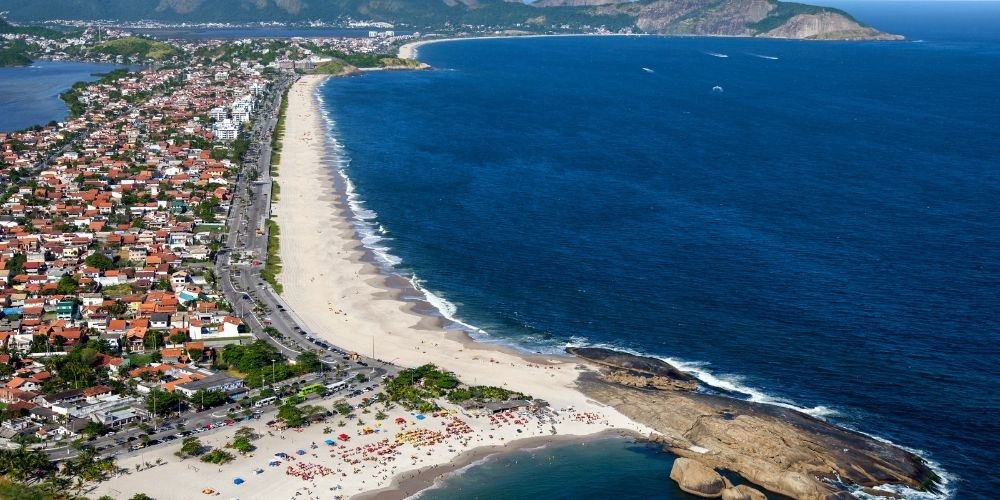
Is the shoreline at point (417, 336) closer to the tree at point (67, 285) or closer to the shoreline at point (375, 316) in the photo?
the shoreline at point (375, 316)

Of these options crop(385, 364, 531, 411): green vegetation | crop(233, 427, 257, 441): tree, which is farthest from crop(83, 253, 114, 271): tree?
crop(233, 427, 257, 441): tree

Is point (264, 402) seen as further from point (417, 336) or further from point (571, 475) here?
point (571, 475)

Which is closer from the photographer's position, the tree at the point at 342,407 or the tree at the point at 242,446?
the tree at the point at 242,446

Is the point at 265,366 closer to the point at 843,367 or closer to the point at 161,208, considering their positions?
the point at 843,367

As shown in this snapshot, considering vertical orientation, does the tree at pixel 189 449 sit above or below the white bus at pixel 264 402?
above

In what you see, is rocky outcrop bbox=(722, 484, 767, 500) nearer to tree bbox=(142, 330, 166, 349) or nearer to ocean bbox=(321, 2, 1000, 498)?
ocean bbox=(321, 2, 1000, 498)

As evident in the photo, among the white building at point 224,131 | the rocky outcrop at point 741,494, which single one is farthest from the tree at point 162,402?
the white building at point 224,131

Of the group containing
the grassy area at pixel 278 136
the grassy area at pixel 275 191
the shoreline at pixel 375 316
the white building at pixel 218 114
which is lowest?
the shoreline at pixel 375 316

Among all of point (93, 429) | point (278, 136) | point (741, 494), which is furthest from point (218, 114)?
point (741, 494)

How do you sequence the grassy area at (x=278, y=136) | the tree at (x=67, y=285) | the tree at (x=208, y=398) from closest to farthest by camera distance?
1. the tree at (x=208, y=398)
2. the tree at (x=67, y=285)
3. the grassy area at (x=278, y=136)
